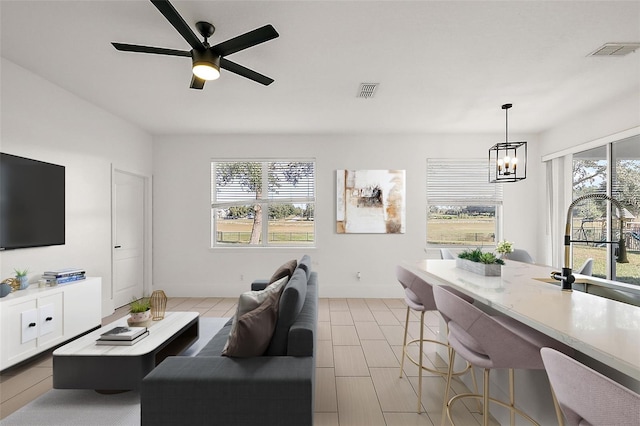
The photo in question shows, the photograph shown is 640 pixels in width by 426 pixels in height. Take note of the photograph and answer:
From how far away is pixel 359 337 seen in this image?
3500 millimetres

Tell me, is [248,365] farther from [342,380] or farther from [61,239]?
[61,239]

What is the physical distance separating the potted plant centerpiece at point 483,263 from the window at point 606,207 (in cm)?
200

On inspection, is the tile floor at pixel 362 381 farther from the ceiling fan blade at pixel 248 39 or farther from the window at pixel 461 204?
the ceiling fan blade at pixel 248 39

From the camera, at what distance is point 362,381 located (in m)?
2.55

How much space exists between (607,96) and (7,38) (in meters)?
5.96

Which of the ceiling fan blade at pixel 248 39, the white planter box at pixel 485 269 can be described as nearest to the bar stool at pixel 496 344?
the white planter box at pixel 485 269

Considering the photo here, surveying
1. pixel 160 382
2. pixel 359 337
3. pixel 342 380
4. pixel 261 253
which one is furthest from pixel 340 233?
pixel 160 382

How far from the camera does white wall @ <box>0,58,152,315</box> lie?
294cm

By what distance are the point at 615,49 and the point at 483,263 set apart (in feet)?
7.30

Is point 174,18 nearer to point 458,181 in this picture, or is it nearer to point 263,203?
point 263,203

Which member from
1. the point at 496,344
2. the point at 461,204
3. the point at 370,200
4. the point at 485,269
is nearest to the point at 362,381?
the point at 485,269

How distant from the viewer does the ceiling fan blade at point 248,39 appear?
193 centimetres

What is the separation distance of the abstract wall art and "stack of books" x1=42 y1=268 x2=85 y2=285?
11.4 feet

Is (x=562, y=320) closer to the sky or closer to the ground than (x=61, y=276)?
closer to the sky
